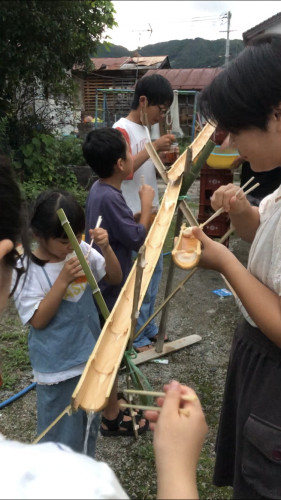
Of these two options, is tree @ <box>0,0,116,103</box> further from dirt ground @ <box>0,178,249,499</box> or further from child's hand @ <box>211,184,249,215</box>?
child's hand @ <box>211,184,249,215</box>

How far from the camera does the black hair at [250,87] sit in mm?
1109

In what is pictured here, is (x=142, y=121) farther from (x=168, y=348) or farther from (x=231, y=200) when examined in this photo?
(x=168, y=348)

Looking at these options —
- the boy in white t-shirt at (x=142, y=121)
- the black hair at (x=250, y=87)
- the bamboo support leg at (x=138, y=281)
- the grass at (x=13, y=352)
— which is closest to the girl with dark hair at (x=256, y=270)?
the black hair at (x=250, y=87)

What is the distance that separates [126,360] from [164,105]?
220 cm

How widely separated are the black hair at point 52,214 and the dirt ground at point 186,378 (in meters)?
1.13

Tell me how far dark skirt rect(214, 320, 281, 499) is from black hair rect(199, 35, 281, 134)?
2.26 ft

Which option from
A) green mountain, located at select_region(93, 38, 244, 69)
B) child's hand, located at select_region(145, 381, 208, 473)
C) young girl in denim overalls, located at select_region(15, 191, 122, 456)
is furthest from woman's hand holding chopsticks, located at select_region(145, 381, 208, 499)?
green mountain, located at select_region(93, 38, 244, 69)

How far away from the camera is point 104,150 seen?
2.24 m

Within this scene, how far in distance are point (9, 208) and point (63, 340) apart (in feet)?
2.86


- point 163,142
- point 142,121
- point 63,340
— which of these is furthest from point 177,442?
point 142,121

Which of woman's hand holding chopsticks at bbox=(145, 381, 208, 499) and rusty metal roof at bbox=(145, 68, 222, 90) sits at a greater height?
rusty metal roof at bbox=(145, 68, 222, 90)

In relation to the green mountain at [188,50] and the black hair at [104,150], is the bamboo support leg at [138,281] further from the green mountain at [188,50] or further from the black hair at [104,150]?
the green mountain at [188,50]

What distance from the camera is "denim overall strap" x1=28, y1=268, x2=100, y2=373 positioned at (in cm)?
174

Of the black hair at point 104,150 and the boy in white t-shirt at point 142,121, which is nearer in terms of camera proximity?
the black hair at point 104,150
